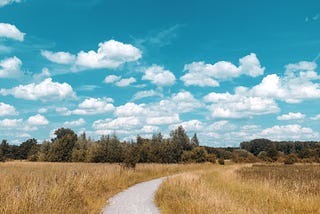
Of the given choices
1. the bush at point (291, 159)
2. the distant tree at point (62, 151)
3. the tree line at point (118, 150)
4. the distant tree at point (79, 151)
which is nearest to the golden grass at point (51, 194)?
the tree line at point (118, 150)

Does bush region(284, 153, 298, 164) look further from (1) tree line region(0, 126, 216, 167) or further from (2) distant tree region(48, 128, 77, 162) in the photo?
(2) distant tree region(48, 128, 77, 162)

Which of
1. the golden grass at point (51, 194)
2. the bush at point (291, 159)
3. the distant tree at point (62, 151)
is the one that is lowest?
the golden grass at point (51, 194)

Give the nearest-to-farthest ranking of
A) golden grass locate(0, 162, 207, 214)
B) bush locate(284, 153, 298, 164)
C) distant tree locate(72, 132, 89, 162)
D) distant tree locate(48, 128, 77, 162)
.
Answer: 1. golden grass locate(0, 162, 207, 214)
2. bush locate(284, 153, 298, 164)
3. distant tree locate(72, 132, 89, 162)
4. distant tree locate(48, 128, 77, 162)

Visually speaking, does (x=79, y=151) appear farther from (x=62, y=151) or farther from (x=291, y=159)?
(x=291, y=159)

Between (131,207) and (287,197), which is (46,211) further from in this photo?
(287,197)

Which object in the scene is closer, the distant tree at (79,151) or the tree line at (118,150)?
the tree line at (118,150)

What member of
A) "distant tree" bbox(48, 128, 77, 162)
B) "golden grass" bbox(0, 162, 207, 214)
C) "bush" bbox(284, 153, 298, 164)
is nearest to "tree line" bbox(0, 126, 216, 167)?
"distant tree" bbox(48, 128, 77, 162)

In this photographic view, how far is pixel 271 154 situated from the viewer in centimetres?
10012

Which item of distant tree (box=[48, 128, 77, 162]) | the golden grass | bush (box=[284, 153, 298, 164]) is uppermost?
distant tree (box=[48, 128, 77, 162])

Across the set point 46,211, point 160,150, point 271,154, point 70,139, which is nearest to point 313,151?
point 271,154

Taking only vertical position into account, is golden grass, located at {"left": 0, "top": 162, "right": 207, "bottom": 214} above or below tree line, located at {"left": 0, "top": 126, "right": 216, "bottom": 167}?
below

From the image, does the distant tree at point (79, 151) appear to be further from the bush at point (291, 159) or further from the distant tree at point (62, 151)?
the bush at point (291, 159)

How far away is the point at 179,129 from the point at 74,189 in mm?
95787

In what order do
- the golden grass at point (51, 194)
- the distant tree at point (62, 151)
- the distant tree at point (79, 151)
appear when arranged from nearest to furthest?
the golden grass at point (51, 194) < the distant tree at point (79, 151) < the distant tree at point (62, 151)
